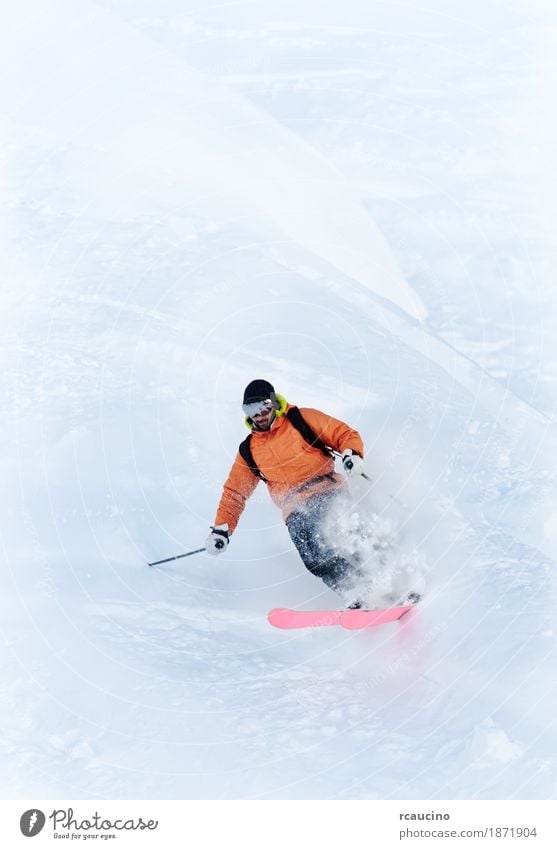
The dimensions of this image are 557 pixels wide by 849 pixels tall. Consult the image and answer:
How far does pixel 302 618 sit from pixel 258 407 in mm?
1519

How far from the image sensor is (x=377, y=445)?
7148mm

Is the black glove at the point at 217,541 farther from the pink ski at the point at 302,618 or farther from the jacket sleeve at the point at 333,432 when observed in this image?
the jacket sleeve at the point at 333,432

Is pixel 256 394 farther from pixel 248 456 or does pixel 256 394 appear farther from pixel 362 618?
pixel 362 618

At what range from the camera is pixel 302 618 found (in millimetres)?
5566

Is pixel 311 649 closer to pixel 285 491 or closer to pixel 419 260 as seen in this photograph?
pixel 285 491

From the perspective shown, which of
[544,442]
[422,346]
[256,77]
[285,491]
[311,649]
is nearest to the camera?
[311,649]

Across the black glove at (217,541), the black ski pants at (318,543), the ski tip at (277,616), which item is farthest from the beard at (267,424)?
the ski tip at (277,616)

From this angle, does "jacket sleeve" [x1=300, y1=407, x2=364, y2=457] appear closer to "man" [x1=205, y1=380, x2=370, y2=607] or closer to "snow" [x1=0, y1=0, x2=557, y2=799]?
"man" [x1=205, y1=380, x2=370, y2=607]

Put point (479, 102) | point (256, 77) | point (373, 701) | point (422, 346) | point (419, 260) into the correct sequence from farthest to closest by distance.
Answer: point (256, 77), point (479, 102), point (419, 260), point (422, 346), point (373, 701)

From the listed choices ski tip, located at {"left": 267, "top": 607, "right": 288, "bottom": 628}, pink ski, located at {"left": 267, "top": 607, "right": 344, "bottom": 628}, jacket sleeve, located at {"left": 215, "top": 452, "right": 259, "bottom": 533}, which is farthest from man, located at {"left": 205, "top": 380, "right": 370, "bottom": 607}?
ski tip, located at {"left": 267, "top": 607, "right": 288, "bottom": 628}

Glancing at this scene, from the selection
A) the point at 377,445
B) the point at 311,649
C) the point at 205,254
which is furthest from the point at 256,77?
the point at 311,649

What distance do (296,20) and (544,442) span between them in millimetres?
6753

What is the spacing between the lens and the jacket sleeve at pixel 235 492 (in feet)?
19.7

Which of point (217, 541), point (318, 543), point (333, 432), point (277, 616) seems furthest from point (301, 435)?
point (277, 616)
